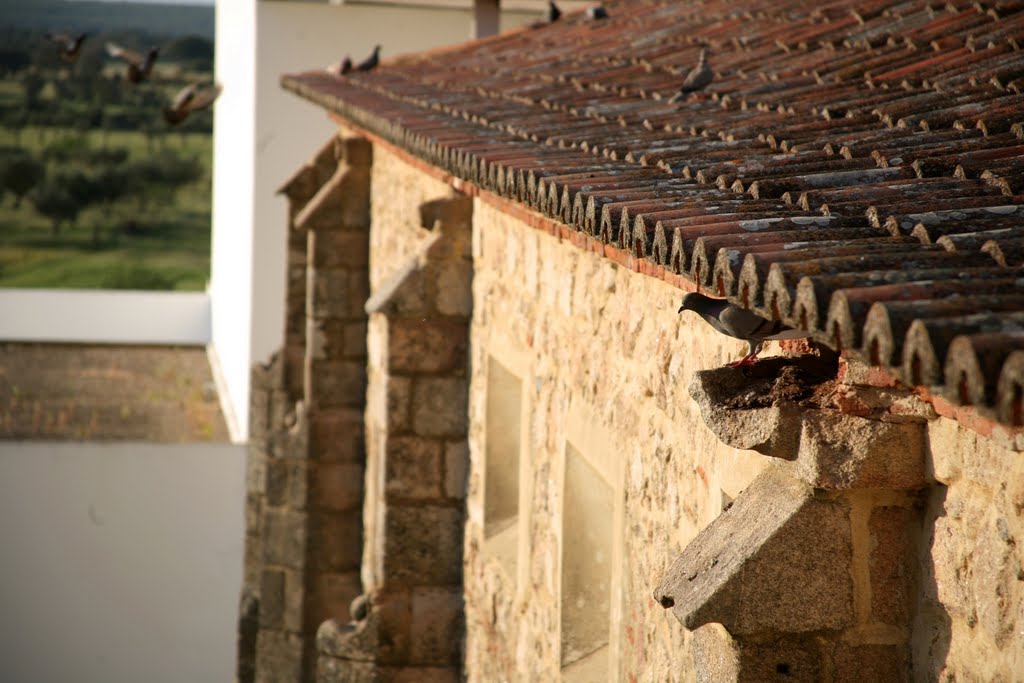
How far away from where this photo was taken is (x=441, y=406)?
788 cm

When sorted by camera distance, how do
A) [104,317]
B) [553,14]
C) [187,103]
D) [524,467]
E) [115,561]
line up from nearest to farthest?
[524,467], [553,14], [187,103], [115,561], [104,317]

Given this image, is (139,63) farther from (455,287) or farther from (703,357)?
(703,357)

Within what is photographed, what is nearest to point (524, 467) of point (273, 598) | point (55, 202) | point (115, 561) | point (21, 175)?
point (273, 598)

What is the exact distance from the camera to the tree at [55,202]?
29406 mm

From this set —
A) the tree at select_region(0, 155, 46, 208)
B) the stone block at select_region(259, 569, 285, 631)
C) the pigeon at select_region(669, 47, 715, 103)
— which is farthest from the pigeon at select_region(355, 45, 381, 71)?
the tree at select_region(0, 155, 46, 208)

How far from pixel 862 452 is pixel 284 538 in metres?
8.67

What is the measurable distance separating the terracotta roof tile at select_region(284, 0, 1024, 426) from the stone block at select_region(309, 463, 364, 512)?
4.28 meters

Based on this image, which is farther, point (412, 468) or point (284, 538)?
point (284, 538)

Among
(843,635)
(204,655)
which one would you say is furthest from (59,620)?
(843,635)

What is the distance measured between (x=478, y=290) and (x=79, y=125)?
84.0 ft

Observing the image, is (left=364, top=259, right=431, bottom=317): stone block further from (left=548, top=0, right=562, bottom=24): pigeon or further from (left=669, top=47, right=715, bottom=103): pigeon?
(left=548, top=0, right=562, bottom=24): pigeon

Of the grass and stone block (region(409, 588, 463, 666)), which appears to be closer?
stone block (region(409, 588, 463, 666))

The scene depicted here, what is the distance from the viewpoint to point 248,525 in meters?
13.0

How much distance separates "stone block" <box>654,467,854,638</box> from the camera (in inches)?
127
